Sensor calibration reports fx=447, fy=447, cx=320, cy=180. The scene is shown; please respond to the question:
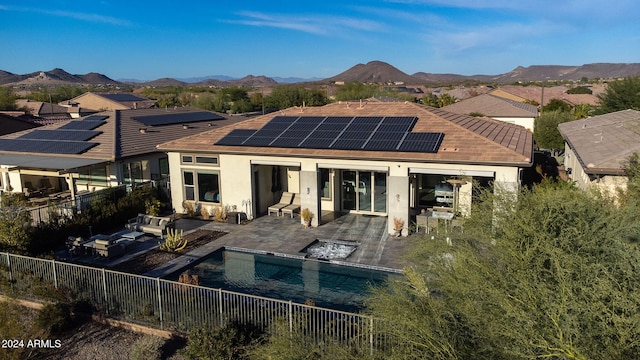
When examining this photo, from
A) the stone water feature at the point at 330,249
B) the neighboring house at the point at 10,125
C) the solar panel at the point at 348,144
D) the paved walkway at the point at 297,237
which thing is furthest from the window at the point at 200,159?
the neighboring house at the point at 10,125

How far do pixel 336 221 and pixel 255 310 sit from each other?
1043 cm

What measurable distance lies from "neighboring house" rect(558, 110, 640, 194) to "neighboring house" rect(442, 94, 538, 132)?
12.7 m

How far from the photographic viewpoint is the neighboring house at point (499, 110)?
141ft

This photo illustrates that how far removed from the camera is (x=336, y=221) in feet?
68.0

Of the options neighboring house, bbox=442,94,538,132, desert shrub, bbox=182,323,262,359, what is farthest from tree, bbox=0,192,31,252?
neighboring house, bbox=442,94,538,132

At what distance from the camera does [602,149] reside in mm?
19172

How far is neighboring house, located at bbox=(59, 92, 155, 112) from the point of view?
64.7 meters

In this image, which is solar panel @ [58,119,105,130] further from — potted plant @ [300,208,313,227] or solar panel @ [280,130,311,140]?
potted plant @ [300,208,313,227]

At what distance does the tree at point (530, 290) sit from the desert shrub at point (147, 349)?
5.53 meters

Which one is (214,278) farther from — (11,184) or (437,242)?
(11,184)

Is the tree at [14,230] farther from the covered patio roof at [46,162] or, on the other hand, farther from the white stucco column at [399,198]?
the white stucco column at [399,198]

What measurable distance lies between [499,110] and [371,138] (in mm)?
30607

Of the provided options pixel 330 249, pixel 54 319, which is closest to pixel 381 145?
pixel 330 249

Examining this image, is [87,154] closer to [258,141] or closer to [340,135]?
[258,141]
